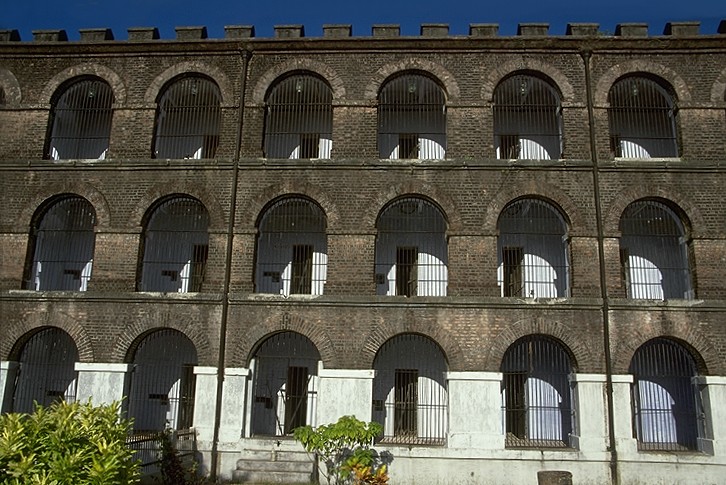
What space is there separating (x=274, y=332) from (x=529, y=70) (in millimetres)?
10251

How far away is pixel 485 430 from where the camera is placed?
16.1 m

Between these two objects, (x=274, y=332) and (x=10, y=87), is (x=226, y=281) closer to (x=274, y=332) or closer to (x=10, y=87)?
(x=274, y=332)

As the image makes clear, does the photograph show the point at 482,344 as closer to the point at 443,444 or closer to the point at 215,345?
the point at 443,444

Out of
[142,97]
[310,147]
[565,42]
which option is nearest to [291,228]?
[310,147]

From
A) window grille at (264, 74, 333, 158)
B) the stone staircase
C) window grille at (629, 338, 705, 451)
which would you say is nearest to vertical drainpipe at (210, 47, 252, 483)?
the stone staircase

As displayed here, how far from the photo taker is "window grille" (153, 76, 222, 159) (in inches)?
797

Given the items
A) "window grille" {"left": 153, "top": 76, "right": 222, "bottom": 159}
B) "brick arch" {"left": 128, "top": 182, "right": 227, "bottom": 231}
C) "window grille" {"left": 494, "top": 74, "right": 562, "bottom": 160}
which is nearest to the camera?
"brick arch" {"left": 128, "top": 182, "right": 227, "bottom": 231}

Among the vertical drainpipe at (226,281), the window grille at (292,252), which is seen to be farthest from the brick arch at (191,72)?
the window grille at (292,252)

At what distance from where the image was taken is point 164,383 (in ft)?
63.0

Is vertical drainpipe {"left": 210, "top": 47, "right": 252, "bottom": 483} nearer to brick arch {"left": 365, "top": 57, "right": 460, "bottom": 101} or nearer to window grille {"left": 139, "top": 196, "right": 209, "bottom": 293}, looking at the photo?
window grille {"left": 139, "top": 196, "right": 209, "bottom": 293}

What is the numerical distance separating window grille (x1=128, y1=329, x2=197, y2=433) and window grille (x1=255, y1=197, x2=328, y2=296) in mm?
3046

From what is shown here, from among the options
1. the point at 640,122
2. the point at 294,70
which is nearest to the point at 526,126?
the point at 640,122

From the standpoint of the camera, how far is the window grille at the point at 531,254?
18.8 m

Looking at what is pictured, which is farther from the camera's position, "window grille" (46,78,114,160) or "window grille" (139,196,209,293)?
"window grille" (46,78,114,160)
